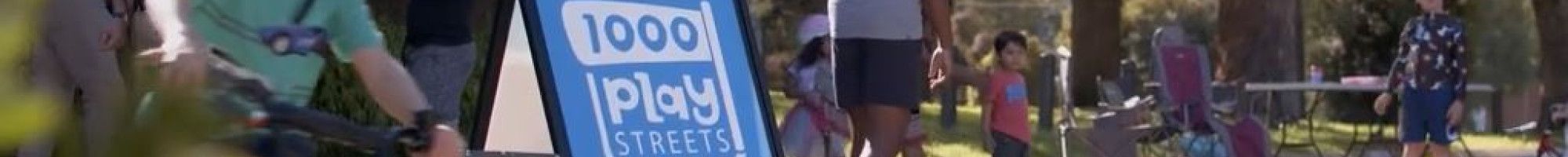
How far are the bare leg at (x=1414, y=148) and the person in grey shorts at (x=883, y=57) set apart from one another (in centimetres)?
280

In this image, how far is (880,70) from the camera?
22.1ft

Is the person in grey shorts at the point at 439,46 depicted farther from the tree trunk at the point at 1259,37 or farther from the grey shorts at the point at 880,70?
the tree trunk at the point at 1259,37

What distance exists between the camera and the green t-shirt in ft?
12.8

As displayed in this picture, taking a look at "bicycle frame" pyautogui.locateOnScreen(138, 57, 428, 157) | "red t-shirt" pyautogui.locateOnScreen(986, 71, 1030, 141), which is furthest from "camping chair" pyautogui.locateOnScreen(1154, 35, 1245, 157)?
"bicycle frame" pyautogui.locateOnScreen(138, 57, 428, 157)

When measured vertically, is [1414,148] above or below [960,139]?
above

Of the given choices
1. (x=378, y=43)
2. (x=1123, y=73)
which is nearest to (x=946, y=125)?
(x=1123, y=73)

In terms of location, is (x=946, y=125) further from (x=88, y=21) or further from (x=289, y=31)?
(x=289, y=31)

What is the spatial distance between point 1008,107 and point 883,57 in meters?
2.30

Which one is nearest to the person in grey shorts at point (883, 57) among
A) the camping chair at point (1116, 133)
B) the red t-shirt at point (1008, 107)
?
the camping chair at point (1116, 133)

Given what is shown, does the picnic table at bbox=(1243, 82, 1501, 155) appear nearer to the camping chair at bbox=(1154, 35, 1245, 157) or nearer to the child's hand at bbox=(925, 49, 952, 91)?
the camping chair at bbox=(1154, 35, 1245, 157)

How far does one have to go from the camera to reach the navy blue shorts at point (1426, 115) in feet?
29.8

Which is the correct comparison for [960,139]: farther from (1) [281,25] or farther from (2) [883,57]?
(1) [281,25]

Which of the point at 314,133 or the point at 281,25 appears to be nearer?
the point at 314,133

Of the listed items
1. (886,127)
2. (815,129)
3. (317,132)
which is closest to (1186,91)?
(815,129)
